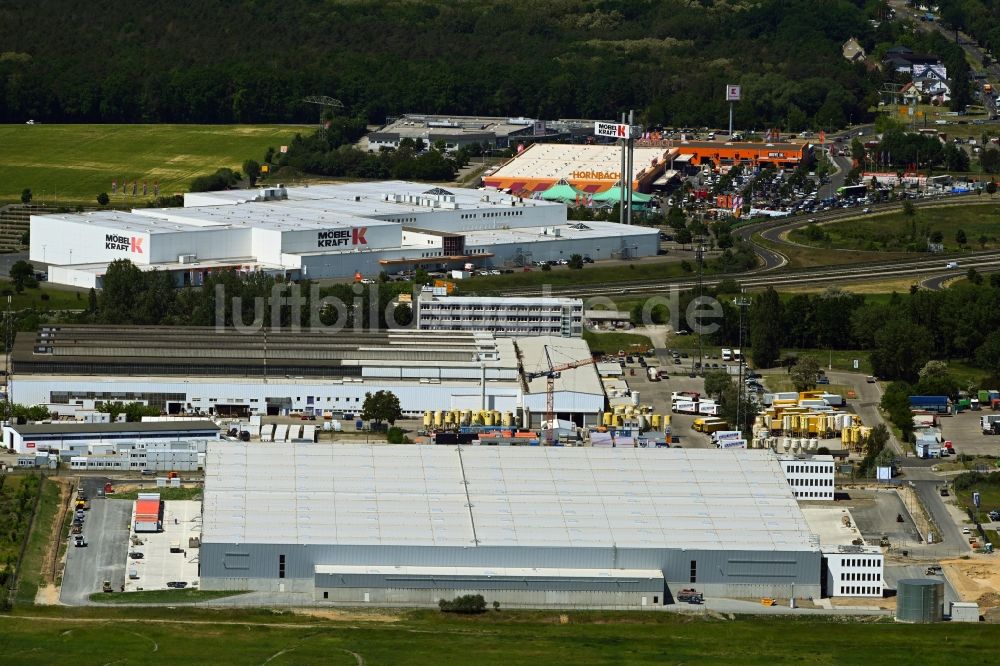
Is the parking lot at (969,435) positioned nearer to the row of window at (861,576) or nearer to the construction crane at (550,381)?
the construction crane at (550,381)

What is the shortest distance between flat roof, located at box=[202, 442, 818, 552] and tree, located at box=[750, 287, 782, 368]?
15956 mm

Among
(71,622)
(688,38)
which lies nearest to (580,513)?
(71,622)

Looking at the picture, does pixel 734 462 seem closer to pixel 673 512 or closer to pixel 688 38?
pixel 673 512

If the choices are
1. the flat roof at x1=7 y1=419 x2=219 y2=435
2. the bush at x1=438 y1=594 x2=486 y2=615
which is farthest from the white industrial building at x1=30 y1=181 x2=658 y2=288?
the bush at x1=438 y1=594 x2=486 y2=615

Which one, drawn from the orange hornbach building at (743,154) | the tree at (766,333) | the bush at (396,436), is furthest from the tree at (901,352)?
the orange hornbach building at (743,154)

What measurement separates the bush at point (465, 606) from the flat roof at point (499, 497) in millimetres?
1508

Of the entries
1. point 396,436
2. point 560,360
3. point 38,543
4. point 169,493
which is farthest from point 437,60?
point 38,543

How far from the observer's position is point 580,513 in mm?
48969

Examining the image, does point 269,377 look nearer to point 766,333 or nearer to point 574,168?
point 766,333

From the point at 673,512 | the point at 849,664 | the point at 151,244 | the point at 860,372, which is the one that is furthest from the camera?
the point at 151,244

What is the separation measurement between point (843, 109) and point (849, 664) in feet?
281

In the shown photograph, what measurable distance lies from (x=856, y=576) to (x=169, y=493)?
1666 cm

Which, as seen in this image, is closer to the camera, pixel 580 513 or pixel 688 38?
pixel 580 513

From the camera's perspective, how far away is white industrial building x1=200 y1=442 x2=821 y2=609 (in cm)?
4641
